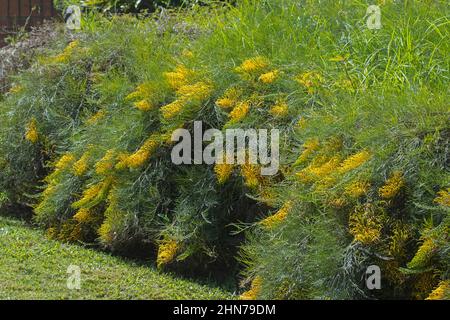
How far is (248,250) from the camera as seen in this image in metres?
6.69

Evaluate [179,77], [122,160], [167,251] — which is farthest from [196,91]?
[167,251]

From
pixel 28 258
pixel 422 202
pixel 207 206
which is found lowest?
pixel 28 258

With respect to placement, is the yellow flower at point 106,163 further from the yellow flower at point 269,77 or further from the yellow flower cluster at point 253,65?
the yellow flower at point 269,77

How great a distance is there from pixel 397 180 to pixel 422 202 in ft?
0.68

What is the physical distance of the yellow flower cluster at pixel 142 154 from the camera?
7.70 metres

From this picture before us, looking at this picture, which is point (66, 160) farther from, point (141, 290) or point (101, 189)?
point (141, 290)

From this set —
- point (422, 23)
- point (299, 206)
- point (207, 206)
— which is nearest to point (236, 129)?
point (207, 206)

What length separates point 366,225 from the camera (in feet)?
18.9

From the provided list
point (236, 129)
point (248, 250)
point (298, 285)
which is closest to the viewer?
point (298, 285)

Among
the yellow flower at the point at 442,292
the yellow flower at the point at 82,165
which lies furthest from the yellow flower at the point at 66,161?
the yellow flower at the point at 442,292

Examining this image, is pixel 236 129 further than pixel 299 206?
Yes

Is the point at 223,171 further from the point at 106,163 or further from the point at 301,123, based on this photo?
the point at 106,163

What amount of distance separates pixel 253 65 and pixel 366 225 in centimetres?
212

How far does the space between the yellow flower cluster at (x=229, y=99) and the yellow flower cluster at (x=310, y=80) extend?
0.54 meters
